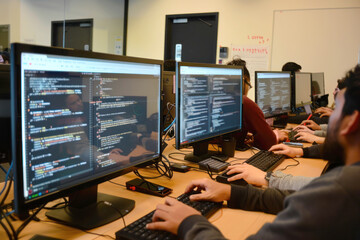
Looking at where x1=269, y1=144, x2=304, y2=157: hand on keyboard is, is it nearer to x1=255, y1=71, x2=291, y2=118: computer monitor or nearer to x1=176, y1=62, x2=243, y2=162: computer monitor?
x1=176, y1=62, x2=243, y2=162: computer monitor

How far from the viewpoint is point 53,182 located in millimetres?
881

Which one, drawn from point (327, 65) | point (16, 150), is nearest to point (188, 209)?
point (16, 150)

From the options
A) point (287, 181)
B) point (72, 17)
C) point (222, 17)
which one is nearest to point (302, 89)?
point (222, 17)

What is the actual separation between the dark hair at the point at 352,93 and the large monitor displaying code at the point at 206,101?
79cm

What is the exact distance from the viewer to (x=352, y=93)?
775 millimetres

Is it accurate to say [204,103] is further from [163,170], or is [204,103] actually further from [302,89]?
[302,89]

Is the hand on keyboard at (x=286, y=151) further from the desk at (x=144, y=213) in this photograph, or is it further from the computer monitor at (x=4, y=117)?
the computer monitor at (x=4, y=117)

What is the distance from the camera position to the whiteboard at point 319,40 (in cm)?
447

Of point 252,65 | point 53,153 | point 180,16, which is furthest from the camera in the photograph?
point 180,16

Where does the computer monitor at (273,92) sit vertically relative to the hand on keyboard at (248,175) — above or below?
above

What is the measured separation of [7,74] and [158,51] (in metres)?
4.78

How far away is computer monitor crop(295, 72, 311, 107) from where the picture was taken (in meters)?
3.32

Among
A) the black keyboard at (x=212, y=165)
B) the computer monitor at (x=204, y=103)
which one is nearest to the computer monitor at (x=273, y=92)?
the computer monitor at (x=204, y=103)

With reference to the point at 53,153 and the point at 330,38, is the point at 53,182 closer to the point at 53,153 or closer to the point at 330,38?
the point at 53,153
